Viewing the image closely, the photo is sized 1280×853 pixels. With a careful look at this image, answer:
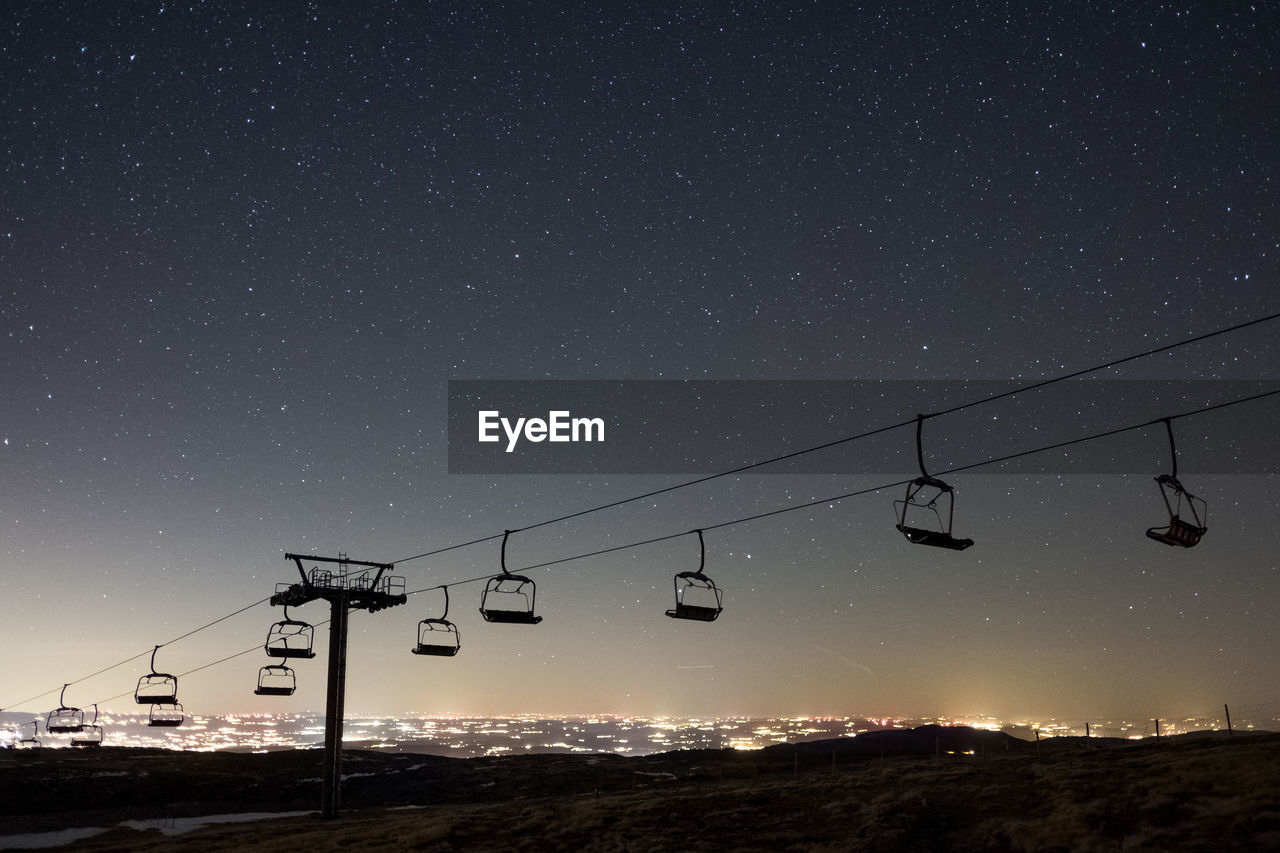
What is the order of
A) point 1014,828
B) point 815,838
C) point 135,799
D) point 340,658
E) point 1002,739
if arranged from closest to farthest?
point 1014,828, point 815,838, point 340,658, point 135,799, point 1002,739

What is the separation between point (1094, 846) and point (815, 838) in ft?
27.4

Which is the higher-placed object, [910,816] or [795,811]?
[910,816]

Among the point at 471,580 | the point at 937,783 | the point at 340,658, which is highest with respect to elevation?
the point at 471,580

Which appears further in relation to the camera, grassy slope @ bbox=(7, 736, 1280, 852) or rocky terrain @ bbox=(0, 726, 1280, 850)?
rocky terrain @ bbox=(0, 726, 1280, 850)

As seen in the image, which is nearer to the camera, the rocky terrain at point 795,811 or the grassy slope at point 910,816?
the grassy slope at point 910,816

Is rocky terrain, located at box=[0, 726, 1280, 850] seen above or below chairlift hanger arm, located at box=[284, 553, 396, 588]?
below

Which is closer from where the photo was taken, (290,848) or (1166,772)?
(1166,772)

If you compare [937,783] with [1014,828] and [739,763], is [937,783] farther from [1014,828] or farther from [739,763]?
[739,763]

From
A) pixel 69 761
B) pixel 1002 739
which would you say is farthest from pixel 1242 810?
pixel 69 761

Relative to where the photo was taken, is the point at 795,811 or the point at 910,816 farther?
the point at 795,811

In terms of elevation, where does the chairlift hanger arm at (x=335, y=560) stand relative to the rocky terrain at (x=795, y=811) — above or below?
above

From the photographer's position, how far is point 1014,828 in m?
25.3

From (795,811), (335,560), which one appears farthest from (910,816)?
(335,560)

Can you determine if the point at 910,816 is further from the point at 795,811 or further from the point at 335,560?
the point at 335,560
